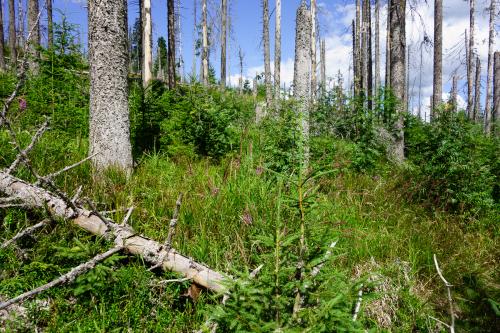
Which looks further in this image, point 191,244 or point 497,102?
point 497,102

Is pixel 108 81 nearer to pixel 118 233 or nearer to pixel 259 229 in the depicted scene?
pixel 118 233

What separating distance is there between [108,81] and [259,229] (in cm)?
270

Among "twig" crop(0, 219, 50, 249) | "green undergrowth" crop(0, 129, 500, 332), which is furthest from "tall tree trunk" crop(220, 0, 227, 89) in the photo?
"twig" crop(0, 219, 50, 249)

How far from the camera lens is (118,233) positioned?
8.21ft

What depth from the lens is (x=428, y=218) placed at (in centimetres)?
424

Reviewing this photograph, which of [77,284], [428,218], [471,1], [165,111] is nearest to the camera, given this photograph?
[77,284]

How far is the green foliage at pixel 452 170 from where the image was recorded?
4609 millimetres

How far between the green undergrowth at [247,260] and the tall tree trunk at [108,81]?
36cm

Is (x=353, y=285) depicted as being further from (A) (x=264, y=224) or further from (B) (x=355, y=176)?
(B) (x=355, y=176)

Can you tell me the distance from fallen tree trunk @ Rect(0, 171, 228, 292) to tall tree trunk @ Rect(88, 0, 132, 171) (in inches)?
41.0

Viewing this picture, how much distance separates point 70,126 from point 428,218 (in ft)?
18.3

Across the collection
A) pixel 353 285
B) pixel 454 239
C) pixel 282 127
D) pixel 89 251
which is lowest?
pixel 454 239

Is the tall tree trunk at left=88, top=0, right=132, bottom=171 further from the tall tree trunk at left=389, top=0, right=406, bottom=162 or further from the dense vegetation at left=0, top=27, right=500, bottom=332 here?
the tall tree trunk at left=389, top=0, right=406, bottom=162

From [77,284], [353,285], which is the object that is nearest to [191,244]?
[77,284]
